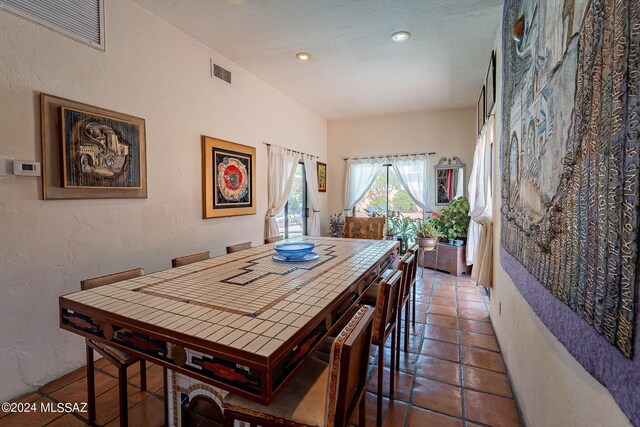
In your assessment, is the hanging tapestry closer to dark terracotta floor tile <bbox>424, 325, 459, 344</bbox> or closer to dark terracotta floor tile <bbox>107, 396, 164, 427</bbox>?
dark terracotta floor tile <bbox>424, 325, 459, 344</bbox>

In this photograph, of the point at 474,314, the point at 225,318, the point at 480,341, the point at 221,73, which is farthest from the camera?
the point at 221,73

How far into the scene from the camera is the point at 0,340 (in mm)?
1855

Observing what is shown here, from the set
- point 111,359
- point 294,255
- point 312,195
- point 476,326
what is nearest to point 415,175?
point 312,195

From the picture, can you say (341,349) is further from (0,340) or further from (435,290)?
(435,290)

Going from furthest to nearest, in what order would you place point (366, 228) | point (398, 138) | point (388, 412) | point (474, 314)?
point (398, 138) < point (366, 228) < point (474, 314) < point (388, 412)

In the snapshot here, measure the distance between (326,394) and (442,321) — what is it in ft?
7.83

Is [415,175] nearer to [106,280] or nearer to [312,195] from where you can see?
[312,195]

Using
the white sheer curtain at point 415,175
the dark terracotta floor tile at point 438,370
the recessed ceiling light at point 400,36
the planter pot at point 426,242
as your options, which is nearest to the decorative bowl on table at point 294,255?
the dark terracotta floor tile at point 438,370

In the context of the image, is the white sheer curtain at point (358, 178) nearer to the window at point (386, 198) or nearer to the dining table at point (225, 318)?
the window at point (386, 198)

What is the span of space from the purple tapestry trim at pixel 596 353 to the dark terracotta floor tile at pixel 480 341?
1525 mm

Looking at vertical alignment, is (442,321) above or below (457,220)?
below

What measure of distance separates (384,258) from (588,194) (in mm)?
1656

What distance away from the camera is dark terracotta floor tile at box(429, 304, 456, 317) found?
10.7 ft

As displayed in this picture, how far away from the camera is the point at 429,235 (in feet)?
16.2
